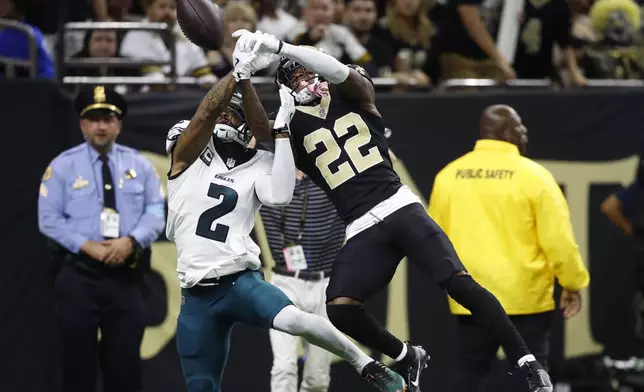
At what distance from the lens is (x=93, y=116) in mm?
8000

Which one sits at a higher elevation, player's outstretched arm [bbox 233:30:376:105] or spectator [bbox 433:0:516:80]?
player's outstretched arm [bbox 233:30:376:105]

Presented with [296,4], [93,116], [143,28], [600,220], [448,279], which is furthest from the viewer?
[296,4]

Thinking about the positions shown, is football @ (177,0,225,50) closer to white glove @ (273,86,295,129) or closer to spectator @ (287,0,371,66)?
white glove @ (273,86,295,129)

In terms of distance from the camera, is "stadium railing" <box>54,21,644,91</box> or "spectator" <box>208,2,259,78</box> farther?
"spectator" <box>208,2,259,78</box>

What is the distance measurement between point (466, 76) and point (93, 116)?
10.5ft

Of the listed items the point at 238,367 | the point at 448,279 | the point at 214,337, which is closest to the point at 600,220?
the point at 238,367

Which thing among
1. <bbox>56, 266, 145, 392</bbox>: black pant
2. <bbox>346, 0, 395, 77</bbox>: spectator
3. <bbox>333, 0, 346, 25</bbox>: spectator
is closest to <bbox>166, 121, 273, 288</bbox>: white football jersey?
<bbox>56, 266, 145, 392</bbox>: black pant

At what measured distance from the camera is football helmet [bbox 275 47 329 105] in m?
6.66

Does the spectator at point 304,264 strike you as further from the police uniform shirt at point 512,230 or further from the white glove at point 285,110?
the white glove at point 285,110

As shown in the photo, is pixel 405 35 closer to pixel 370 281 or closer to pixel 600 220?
pixel 600 220

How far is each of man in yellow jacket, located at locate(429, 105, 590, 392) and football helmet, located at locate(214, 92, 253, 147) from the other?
168cm

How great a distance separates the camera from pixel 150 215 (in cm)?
801

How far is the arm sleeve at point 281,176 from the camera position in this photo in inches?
249

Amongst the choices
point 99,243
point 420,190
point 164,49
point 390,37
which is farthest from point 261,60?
point 390,37
